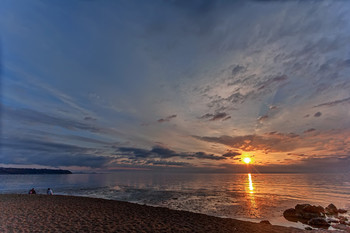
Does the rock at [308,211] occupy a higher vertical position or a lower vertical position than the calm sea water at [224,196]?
higher

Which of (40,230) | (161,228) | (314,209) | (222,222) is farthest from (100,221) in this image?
(314,209)

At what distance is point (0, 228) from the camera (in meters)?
13.3

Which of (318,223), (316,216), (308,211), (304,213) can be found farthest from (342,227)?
(308,211)

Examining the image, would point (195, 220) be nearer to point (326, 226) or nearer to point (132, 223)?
point (132, 223)

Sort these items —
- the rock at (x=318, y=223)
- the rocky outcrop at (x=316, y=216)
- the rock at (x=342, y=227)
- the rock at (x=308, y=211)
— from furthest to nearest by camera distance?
1. the rock at (x=308, y=211)
2. the rocky outcrop at (x=316, y=216)
3. the rock at (x=318, y=223)
4. the rock at (x=342, y=227)

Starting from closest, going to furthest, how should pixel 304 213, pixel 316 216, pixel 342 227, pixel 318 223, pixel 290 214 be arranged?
pixel 342 227 < pixel 318 223 < pixel 316 216 < pixel 304 213 < pixel 290 214

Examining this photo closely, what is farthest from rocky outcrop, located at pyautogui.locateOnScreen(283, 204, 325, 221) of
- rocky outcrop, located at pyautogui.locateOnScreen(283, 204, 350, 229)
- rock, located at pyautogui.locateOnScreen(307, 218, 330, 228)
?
rock, located at pyautogui.locateOnScreen(307, 218, 330, 228)

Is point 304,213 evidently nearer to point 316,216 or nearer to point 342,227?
point 316,216

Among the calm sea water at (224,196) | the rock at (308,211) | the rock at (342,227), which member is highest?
the rock at (308,211)

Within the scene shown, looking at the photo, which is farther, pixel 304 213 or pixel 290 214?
pixel 290 214

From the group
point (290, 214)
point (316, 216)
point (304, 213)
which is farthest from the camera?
point (290, 214)

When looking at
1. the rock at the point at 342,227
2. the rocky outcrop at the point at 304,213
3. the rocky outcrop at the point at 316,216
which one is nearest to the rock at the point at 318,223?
the rocky outcrop at the point at 316,216

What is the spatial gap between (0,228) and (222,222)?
60.6ft

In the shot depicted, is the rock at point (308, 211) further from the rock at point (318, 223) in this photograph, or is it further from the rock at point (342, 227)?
the rock at point (342, 227)
